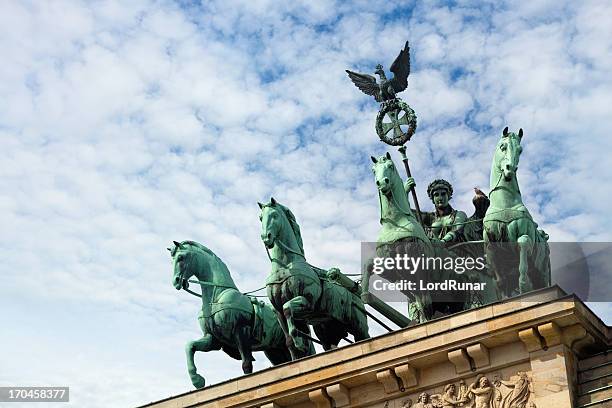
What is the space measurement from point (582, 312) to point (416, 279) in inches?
176

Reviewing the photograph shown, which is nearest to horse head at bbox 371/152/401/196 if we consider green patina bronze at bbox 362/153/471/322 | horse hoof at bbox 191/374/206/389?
green patina bronze at bbox 362/153/471/322

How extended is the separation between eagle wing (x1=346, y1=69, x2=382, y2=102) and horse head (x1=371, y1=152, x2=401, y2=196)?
3446mm

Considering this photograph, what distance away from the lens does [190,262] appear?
2283 cm

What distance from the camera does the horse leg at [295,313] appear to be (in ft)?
67.1

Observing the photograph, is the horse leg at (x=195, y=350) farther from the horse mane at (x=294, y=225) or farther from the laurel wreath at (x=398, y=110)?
the laurel wreath at (x=398, y=110)

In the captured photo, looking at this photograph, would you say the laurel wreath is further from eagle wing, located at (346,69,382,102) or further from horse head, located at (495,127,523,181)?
horse head, located at (495,127,523,181)

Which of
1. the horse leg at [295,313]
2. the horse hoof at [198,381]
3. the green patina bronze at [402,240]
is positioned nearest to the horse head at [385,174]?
the green patina bronze at [402,240]

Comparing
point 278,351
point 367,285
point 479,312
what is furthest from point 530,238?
point 278,351

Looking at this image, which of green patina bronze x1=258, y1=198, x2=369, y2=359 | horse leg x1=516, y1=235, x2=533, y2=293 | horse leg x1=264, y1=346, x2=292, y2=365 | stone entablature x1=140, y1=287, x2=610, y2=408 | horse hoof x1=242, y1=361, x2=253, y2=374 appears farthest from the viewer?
horse leg x1=264, y1=346, x2=292, y2=365

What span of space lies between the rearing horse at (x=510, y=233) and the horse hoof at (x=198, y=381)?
19.9 feet

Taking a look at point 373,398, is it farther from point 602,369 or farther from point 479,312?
point 602,369

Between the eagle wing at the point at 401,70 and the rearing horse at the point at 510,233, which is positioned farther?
the eagle wing at the point at 401,70

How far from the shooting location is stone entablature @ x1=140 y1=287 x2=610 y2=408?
639 inches

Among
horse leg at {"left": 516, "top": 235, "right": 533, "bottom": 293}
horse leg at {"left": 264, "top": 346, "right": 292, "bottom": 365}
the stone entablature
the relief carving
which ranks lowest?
the relief carving
